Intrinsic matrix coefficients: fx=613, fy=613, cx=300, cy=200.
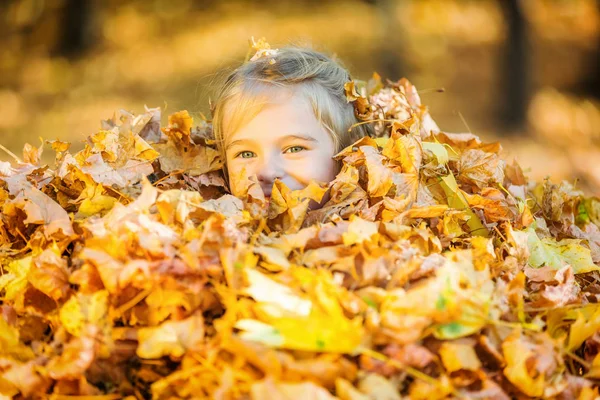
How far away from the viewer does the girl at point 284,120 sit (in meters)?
1.76

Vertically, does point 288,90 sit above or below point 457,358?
above

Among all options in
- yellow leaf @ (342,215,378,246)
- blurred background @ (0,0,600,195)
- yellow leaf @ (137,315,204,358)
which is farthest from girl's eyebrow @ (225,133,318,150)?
blurred background @ (0,0,600,195)

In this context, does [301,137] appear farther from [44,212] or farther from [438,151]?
[44,212]

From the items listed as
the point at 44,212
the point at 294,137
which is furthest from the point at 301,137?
the point at 44,212

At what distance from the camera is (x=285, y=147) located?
1.77 meters

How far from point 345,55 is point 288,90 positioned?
18.1 feet

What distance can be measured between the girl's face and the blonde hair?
3 centimetres

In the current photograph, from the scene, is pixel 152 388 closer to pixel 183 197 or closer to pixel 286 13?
pixel 183 197

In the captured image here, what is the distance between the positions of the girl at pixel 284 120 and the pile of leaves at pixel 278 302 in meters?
0.25

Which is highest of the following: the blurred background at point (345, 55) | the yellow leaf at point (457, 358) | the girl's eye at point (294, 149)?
the girl's eye at point (294, 149)

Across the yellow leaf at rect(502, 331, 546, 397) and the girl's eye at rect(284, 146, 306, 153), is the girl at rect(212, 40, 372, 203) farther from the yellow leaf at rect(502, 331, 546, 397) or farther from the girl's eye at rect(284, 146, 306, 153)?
the yellow leaf at rect(502, 331, 546, 397)

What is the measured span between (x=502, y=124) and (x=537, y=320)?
5546 mm

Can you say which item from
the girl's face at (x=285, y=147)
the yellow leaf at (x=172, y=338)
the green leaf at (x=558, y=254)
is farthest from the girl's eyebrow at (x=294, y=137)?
the yellow leaf at (x=172, y=338)

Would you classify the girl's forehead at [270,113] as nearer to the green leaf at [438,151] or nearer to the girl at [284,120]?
the girl at [284,120]
